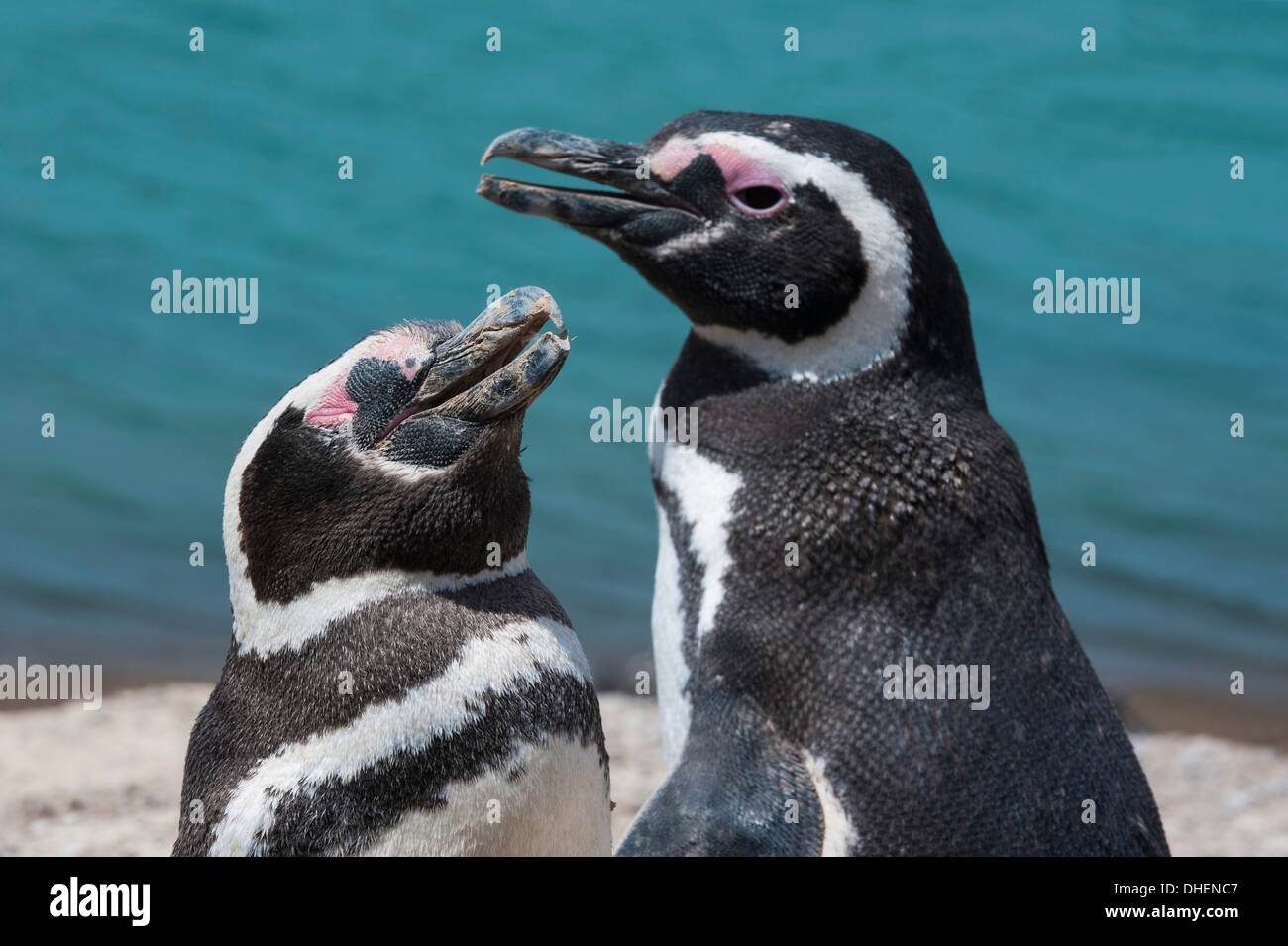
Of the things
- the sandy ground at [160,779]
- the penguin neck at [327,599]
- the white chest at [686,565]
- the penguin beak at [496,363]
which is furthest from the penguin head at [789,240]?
the sandy ground at [160,779]

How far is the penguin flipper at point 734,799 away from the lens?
250 cm

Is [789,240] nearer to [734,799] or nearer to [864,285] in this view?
Answer: [864,285]

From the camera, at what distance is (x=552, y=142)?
312 cm

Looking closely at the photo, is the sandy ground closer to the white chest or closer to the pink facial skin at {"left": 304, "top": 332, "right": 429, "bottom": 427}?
the white chest

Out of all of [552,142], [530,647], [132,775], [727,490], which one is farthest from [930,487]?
[132,775]

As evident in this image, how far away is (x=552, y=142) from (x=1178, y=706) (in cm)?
598

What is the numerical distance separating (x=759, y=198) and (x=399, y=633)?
51.1 inches

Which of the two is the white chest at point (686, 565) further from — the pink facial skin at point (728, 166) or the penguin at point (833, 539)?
the pink facial skin at point (728, 166)

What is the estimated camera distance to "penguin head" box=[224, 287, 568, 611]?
2.23 m

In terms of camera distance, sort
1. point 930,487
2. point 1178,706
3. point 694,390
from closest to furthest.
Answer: point 930,487 → point 694,390 → point 1178,706

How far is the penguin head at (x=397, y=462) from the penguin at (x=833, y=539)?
644mm

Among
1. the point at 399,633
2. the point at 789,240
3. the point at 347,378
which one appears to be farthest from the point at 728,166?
the point at 399,633

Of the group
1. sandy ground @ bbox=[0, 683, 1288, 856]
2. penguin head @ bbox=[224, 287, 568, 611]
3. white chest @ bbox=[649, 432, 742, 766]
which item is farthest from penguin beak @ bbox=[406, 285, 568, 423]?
sandy ground @ bbox=[0, 683, 1288, 856]

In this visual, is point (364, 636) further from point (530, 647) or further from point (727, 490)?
point (727, 490)
